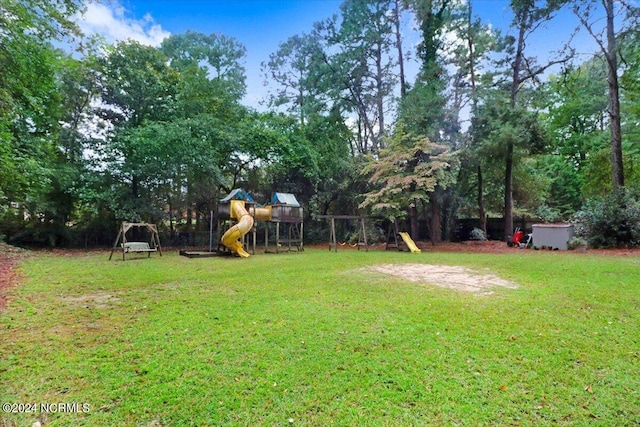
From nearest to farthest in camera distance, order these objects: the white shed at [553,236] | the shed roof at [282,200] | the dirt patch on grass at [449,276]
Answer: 1. the dirt patch on grass at [449,276]
2. the white shed at [553,236]
3. the shed roof at [282,200]

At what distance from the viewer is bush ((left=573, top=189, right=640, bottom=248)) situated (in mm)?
9258

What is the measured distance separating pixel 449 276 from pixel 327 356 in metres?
4.23

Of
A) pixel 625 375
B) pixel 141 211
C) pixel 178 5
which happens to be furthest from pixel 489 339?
pixel 141 211

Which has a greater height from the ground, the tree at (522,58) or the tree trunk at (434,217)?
the tree at (522,58)

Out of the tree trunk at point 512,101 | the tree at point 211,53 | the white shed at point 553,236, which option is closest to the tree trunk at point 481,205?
the tree trunk at point 512,101

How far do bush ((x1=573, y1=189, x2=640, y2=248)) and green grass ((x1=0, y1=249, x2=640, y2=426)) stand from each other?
6.44 meters

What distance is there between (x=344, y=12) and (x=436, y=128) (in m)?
8.38

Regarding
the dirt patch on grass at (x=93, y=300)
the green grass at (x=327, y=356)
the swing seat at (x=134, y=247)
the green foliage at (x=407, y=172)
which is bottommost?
the green grass at (x=327, y=356)

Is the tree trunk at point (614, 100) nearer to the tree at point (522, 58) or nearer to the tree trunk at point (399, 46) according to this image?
the tree at point (522, 58)

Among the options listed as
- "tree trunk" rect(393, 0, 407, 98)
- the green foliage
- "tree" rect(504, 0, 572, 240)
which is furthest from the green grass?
"tree trunk" rect(393, 0, 407, 98)

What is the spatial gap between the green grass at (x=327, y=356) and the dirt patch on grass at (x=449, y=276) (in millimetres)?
401

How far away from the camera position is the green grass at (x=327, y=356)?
1.90 metres

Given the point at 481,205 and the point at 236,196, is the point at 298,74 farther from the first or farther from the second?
the point at 481,205

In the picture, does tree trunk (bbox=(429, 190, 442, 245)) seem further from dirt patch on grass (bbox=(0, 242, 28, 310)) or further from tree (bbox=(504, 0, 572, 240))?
dirt patch on grass (bbox=(0, 242, 28, 310))
